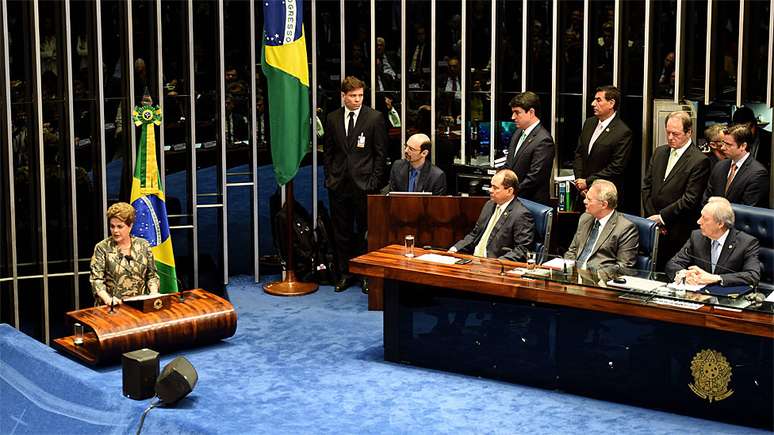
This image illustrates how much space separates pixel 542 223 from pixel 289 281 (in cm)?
241

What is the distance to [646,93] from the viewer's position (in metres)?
7.93

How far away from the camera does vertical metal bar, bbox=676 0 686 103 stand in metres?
7.75

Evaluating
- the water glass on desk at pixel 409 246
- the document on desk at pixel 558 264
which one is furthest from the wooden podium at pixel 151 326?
the document on desk at pixel 558 264

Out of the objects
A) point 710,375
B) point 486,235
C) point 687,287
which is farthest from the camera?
point 486,235

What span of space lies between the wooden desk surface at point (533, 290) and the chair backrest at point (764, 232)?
759 mm

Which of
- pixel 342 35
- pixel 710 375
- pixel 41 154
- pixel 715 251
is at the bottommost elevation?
pixel 710 375

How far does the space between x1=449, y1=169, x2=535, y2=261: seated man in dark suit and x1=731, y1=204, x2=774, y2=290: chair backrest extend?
1278 mm

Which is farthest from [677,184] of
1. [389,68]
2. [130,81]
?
[130,81]

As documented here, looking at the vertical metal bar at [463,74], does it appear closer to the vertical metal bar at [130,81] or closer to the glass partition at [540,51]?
the glass partition at [540,51]

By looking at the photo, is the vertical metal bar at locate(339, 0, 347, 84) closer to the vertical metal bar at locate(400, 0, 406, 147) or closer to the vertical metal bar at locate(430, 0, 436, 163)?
the vertical metal bar at locate(400, 0, 406, 147)

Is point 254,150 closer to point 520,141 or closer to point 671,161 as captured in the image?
point 520,141

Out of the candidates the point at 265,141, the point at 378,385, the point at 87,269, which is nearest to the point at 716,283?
the point at 378,385

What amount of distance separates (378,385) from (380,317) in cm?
137

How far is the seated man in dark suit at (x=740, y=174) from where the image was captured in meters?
6.86
